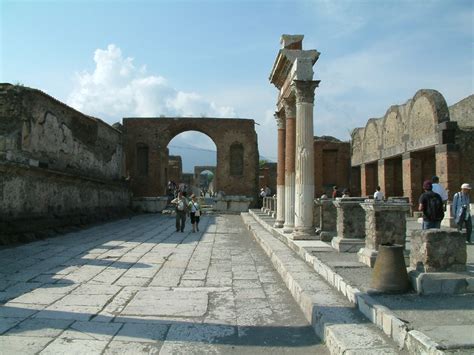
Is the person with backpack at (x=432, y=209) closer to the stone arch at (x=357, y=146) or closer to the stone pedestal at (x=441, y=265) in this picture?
the stone pedestal at (x=441, y=265)

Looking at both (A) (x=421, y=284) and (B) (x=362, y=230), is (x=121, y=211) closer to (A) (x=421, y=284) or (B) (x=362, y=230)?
(B) (x=362, y=230)

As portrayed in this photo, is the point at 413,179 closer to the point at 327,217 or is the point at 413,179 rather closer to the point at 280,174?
the point at 280,174

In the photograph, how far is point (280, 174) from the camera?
43.0ft

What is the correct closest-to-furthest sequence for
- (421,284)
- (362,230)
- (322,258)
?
(421,284) < (322,258) < (362,230)

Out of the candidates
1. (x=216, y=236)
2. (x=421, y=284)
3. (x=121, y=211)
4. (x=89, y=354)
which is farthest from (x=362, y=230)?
(x=121, y=211)

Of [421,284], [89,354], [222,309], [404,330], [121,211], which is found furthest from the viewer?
[121,211]

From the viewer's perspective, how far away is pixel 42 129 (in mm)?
14289

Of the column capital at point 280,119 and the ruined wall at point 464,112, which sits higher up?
the ruined wall at point 464,112

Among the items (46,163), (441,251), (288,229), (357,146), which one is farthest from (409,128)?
(441,251)

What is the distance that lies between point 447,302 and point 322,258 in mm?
2905

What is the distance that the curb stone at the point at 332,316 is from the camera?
142 inches

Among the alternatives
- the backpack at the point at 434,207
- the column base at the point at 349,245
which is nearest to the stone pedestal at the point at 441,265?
the backpack at the point at 434,207

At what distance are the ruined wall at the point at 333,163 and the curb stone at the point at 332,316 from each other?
841 inches

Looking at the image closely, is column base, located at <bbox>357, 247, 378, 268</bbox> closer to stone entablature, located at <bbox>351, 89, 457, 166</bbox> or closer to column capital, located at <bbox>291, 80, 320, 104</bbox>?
column capital, located at <bbox>291, 80, 320, 104</bbox>
